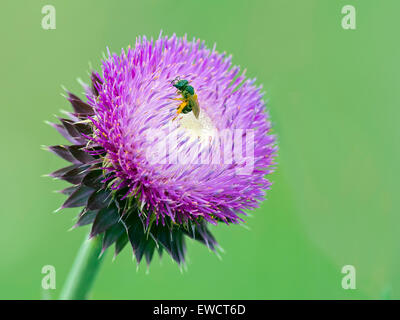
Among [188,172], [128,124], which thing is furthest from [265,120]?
[128,124]

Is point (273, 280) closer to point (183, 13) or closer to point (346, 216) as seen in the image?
point (346, 216)

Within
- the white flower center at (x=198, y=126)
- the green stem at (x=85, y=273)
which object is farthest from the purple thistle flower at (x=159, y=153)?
the green stem at (x=85, y=273)

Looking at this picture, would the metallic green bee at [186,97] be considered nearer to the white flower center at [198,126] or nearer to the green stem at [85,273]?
the white flower center at [198,126]

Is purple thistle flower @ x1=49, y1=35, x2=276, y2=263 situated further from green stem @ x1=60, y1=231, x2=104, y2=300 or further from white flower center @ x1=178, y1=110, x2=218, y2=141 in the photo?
green stem @ x1=60, y1=231, x2=104, y2=300

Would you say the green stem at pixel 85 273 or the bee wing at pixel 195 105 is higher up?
the bee wing at pixel 195 105

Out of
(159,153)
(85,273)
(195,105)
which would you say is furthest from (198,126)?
(85,273)

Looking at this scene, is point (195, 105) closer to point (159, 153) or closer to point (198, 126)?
point (198, 126)

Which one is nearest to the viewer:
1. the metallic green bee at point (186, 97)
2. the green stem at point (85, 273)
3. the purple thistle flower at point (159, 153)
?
the purple thistle flower at point (159, 153)
